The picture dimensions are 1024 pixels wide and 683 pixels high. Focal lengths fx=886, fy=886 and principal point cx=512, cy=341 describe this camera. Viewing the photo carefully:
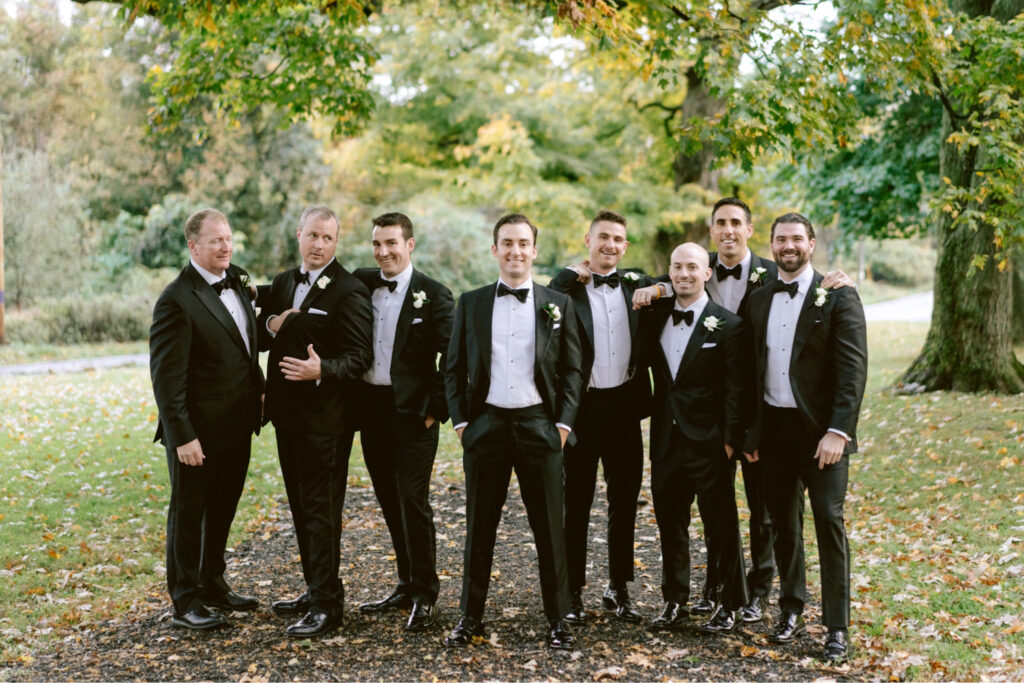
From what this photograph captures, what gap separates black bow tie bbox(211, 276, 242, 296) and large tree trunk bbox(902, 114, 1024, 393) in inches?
398

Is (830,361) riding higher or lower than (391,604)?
higher

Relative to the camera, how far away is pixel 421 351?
18.1 ft

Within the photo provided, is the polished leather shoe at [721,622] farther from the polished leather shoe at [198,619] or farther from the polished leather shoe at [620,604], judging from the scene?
the polished leather shoe at [198,619]

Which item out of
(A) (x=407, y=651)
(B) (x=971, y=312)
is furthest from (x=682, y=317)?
(B) (x=971, y=312)

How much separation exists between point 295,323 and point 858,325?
10.9ft

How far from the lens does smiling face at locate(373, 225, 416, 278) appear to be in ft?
17.8

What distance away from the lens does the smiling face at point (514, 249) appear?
4977 mm

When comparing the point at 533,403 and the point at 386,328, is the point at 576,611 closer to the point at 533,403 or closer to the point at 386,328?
the point at 533,403

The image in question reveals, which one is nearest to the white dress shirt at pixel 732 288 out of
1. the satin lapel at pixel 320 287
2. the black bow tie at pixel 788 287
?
the black bow tie at pixel 788 287

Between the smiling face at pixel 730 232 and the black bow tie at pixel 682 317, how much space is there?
0.58m

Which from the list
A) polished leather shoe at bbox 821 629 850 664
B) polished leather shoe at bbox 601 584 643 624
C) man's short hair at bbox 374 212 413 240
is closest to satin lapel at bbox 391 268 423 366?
man's short hair at bbox 374 212 413 240

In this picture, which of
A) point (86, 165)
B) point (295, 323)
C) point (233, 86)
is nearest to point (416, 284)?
point (295, 323)

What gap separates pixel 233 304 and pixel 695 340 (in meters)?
2.87

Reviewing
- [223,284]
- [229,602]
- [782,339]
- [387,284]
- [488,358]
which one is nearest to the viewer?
[488,358]
